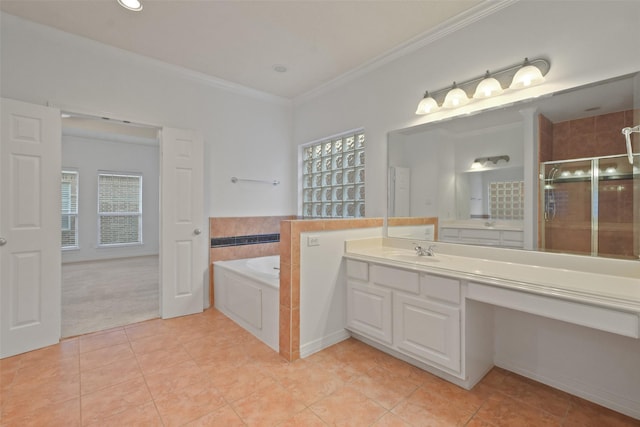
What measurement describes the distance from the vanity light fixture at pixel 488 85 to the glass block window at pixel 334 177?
2.88 feet

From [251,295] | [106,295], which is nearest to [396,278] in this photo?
[251,295]

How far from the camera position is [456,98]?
7.30 ft

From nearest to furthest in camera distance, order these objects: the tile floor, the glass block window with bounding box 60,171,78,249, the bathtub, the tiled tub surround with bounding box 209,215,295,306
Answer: the tile floor
the bathtub
the tiled tub surround with bounding box 209,215,295,306
the glass block window with bounding box 60,171,78,249

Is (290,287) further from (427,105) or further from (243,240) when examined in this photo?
(427,105)

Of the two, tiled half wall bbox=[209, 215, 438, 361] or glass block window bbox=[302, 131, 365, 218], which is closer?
tiled half wall bbox=[209, 215, 438, 361]

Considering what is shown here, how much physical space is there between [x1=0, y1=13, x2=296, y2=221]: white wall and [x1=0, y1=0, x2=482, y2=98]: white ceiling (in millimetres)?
152

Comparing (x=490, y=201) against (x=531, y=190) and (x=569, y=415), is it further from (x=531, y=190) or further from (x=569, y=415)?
(x=569, y=415)

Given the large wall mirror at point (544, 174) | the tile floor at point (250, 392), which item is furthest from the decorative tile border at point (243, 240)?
the large wall mirror at point (544, 174)

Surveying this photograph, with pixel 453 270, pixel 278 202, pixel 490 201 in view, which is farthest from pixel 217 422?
pixel 278 202

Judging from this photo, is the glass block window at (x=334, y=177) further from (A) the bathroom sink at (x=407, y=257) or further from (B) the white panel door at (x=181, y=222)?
(B) the white panel door at (x=181, y=222)

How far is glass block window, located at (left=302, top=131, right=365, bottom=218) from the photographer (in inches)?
128

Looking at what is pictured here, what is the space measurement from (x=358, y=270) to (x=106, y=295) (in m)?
3.37

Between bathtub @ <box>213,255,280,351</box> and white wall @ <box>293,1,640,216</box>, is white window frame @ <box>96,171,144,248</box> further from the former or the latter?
white wall @ <box>293,1,640,216</box>

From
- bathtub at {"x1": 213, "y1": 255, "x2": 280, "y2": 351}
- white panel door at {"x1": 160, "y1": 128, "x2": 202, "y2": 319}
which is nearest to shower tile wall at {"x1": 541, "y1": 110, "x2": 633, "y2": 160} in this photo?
bathtub at {"x1": 213, "y1": 255, "x2": 280, "y2": 351}
